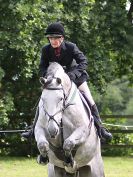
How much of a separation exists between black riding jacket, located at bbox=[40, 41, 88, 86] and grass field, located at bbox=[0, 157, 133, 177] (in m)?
7.54

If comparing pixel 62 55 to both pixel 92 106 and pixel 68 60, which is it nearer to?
pixel 68 60

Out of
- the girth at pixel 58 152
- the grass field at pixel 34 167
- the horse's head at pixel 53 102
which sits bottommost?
the grass field at pixel 34 167

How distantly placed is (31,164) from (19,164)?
422 mm

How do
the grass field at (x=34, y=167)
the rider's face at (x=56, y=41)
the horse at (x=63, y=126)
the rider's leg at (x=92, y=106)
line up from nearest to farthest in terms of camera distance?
the horse at (x=63, y=126), the rider's face at (x=56, y=41), the rider's leg at (x=92, y=106), the grass field at (x=34, y=167)

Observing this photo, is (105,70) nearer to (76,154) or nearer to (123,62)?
(123,62)

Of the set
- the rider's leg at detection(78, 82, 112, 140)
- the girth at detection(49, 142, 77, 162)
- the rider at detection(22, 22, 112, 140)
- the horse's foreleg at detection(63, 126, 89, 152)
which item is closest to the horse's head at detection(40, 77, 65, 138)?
the horse's foreleg at detection(63, 126, 89, 152)

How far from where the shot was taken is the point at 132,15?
86.6 feet

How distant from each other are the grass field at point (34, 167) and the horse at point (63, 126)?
7344 mm

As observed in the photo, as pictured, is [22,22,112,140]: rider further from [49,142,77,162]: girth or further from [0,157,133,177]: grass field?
[0,157,133,177]: grass field

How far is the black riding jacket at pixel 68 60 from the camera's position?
9070mm

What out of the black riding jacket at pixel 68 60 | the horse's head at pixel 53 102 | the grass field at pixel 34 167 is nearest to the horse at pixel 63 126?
the horse's head at pixel 53 102

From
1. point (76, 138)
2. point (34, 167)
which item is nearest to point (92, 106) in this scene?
point (76, 138)

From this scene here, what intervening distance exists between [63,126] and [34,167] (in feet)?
34.8

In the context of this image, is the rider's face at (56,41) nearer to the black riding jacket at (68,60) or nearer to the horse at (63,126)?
the black riding jacket at (68,60)
